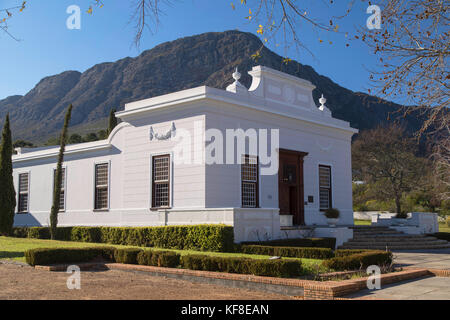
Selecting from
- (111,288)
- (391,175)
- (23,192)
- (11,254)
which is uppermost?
(391,175)

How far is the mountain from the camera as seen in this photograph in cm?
11381

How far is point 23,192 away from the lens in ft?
96.4

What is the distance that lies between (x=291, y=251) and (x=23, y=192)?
20885 mm

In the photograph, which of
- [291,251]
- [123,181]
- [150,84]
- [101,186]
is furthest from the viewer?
[150,84]

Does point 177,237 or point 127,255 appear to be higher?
point 177,237

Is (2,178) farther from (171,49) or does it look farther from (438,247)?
(171,49)

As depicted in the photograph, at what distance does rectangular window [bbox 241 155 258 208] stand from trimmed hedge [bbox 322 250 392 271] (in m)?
8.39

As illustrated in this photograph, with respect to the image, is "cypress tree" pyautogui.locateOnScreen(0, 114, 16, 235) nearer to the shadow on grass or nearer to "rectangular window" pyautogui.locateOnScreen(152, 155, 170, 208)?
the shadow on grass

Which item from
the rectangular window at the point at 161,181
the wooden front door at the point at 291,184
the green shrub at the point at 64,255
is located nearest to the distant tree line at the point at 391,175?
the wooden front door at the point at 291,184

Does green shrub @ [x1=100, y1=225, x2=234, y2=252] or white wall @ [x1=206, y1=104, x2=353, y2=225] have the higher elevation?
white wall @ [x1=206, y1=104, x2=353, y2=225]

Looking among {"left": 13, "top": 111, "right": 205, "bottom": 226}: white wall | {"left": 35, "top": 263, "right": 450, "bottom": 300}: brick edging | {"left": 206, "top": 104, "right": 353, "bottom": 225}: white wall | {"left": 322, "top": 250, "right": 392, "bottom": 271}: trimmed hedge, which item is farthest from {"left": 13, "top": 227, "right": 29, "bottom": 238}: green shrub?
{"left": 322, "top": 250, "right": 392, "bottom": 271}: trimmed hedge

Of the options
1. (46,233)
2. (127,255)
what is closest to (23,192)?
(46,233)

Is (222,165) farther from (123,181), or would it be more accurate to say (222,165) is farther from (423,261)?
(423,261)

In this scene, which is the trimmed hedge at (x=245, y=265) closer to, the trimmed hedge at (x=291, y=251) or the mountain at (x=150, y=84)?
the trimmed hedge at (x=291, y=251)
